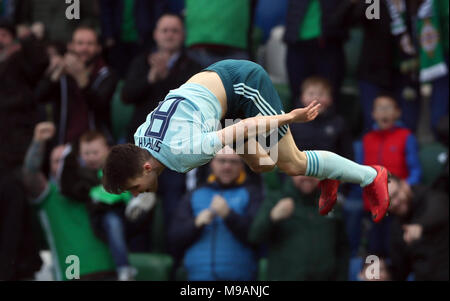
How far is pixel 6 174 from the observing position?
873 cm

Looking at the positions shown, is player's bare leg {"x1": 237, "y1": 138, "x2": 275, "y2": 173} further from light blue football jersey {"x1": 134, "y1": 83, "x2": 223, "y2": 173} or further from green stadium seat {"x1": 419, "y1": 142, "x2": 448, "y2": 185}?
green stadium seat {"x1": 419, "y1": 142, "x2": 448, "y2": 185}

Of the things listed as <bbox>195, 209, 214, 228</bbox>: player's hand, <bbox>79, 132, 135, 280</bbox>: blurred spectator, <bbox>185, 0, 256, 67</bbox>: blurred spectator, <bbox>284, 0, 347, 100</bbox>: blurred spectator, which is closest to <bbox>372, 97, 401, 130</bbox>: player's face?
<bbox>284, 0, 347, 100</bbox>: blurred spectator

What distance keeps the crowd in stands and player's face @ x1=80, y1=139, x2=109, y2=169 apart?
0.01 metres

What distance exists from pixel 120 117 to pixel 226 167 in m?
1.89

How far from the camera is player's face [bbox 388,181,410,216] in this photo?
840cm

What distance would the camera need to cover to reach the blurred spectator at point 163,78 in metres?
9.08

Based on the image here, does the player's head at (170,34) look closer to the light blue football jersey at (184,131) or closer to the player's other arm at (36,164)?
the player's other arm at (36,164)

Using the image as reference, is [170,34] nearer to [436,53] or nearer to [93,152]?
[93,152]

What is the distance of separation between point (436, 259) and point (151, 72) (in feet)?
9.84

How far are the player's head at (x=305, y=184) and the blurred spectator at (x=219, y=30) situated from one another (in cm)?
148

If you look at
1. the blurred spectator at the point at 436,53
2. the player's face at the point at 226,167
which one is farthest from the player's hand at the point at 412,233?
the player's face at the point at 226,167

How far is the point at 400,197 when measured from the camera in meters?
8.40

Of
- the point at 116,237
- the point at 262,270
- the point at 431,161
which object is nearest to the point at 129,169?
the point at 116,237

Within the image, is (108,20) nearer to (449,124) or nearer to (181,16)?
(181,16)
